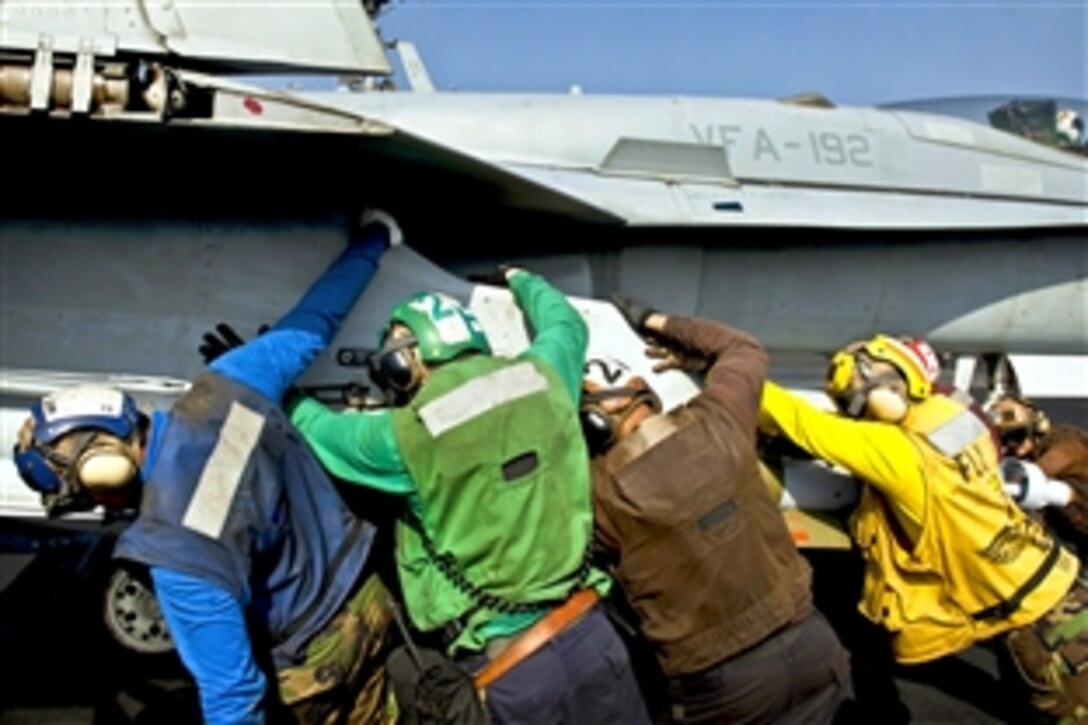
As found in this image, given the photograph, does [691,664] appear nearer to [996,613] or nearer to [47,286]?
[996,613]

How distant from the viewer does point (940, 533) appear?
3051 mm

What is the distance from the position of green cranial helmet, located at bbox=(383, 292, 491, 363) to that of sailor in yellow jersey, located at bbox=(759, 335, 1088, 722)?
123 centimetres

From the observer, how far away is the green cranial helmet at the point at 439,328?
8.71 ft

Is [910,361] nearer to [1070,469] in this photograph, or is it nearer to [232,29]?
[1070,469]

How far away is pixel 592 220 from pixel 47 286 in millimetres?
2220

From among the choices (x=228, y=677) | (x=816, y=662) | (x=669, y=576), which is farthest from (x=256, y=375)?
(x=816, y=662)

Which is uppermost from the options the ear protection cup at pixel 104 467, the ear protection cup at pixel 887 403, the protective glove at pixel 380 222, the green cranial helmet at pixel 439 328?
the protective glove at pixel 380 222

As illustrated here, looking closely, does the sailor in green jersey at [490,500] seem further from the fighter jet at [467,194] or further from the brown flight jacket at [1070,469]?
the brown flight jacket at [1070,469]

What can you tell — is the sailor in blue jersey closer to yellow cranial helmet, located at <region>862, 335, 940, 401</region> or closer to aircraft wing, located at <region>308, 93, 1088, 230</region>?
yellow cranial helmet, located at <region>862, 335, 940, 401</region>

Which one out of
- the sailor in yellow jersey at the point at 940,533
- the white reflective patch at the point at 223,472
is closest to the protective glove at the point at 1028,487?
the sailor in yellow jersey at the point at 940,533

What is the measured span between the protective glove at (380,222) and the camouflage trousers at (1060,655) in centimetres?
267

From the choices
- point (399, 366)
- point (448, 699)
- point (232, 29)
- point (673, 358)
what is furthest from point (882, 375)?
point (232, 29)

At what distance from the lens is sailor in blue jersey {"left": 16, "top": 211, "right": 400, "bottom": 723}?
2.17 m

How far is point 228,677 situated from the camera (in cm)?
218
